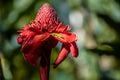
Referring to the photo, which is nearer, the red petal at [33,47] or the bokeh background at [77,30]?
the red petal at [33,47]

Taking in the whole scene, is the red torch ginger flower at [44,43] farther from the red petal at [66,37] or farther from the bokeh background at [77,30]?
the bokeh background at [77,30]

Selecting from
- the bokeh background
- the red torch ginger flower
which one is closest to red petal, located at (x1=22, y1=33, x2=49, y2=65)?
the red torch ginger flower

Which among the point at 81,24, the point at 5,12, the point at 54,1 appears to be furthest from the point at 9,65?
the point at 81,24

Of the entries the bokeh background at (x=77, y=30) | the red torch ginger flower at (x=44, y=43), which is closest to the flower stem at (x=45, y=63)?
the red torch ginger flower at (x=44, y=43)

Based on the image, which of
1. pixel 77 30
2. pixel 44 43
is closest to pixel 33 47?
pixel 44 43

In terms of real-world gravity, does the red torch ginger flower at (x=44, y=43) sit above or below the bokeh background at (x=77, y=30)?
above

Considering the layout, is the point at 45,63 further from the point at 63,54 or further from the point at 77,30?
the point at 77,30
